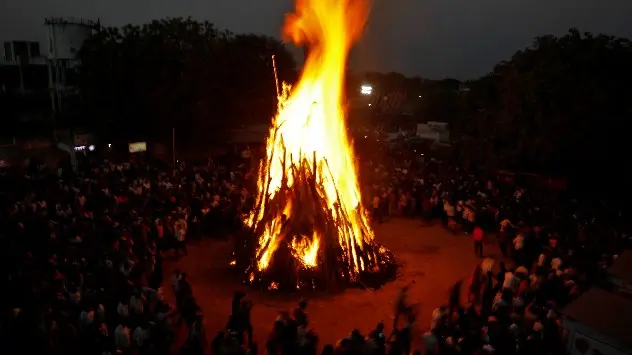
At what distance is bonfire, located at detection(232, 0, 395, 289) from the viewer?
12312 mm

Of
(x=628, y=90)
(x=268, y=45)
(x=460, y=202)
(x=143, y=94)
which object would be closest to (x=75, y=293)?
(x=460, y=202)

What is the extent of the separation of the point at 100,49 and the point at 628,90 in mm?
27159

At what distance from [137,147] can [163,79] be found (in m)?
4.19

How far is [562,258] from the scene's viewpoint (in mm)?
11820

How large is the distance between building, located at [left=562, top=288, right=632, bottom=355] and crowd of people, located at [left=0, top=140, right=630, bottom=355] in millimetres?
346

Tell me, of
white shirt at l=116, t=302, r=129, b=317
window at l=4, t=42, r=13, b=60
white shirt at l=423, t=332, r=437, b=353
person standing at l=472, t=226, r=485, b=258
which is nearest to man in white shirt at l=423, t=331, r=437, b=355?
white shirt at l=423, t=332, r=437, b=353

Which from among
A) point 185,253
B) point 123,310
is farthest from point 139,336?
point 185,253

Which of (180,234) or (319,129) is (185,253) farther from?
(319,129)

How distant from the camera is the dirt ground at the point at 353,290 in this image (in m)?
10.7

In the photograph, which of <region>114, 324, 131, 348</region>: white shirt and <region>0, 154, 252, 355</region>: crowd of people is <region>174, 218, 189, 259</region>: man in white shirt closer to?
<region>0, 154, 252, 355</region>: crowd of people

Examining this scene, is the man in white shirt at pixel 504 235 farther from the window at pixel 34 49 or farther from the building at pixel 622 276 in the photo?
the window at pixel 34 49

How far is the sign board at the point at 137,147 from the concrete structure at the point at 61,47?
31.5 feet

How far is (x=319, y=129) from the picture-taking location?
13.5 m

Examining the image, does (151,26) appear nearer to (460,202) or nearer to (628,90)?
(460,202)
